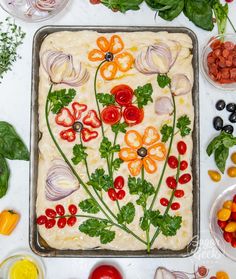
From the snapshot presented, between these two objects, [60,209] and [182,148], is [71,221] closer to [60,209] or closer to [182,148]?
[60,209]

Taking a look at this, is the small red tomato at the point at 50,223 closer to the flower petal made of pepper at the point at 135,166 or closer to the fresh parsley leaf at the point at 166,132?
the flower petal made of pepper at the point at 135,166

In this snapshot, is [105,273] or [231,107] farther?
[231,107]

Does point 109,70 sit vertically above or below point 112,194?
above

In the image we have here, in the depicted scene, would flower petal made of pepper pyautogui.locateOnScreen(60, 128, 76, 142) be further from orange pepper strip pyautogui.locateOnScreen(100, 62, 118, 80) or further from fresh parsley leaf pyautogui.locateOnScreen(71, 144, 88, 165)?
orange pepper strip pyautogui.locateOnScreen(100, 62, 118, 80)

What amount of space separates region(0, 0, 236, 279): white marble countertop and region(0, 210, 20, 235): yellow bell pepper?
37 millimetres

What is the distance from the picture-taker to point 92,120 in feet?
7.30

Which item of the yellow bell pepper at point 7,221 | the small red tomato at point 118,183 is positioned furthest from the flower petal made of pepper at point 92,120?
the yellow bell pepper at point 7,221

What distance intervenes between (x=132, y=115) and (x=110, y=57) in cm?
25

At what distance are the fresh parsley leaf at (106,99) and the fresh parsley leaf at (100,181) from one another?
27cm

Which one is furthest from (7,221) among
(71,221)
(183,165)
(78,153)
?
(183,165)

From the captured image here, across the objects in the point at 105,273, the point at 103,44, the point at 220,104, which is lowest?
the point at 105,273

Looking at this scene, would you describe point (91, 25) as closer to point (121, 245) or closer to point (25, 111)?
point (25, 111)

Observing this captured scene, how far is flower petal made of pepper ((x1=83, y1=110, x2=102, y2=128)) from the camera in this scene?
2225mm

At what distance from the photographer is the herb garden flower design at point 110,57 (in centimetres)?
224
